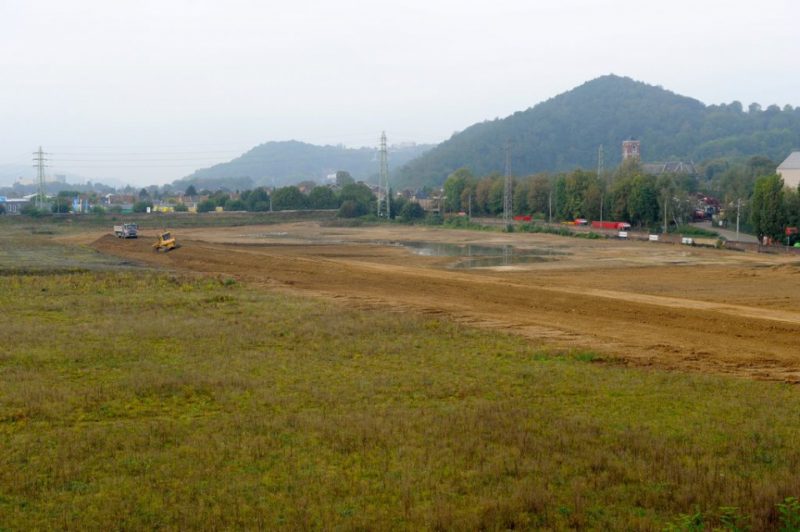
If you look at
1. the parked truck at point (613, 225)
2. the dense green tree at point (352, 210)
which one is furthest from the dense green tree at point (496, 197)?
the parked truck at point (613, 225)

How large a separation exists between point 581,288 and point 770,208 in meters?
42.2

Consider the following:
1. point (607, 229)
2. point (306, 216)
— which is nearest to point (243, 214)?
point (306, 216)

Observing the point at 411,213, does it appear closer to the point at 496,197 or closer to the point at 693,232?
the point at 496,197

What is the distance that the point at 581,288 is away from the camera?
4072 cm

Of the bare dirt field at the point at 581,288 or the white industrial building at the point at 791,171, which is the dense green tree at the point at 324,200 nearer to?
the bare dirt field at the point at 581,288

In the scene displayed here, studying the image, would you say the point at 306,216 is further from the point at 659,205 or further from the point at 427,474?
the point at 427,474

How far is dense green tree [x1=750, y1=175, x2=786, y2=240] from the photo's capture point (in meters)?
73.6

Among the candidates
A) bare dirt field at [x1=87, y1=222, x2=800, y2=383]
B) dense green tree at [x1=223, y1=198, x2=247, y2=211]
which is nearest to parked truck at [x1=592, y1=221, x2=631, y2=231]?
bare dirt field at [x1=87, y1=222, x2=800, y2=383]

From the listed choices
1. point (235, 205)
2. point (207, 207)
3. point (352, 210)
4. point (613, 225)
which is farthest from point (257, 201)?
point (613, 225)

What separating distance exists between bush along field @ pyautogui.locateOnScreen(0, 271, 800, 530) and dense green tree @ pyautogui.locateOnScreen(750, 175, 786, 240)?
198ft

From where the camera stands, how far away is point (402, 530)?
30.8ft

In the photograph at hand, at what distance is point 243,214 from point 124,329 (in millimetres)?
123644

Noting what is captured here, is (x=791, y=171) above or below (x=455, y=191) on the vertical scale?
→ above

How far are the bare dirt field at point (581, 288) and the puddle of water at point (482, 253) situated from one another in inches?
6.0
